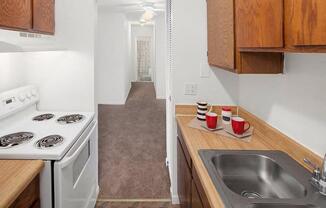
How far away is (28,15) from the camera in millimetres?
1765

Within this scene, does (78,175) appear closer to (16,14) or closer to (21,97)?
(21,97)

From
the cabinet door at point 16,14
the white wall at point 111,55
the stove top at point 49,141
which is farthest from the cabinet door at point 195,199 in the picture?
the white wall at point 111,55

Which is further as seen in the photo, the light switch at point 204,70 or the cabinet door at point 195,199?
the light switch at point 204,70

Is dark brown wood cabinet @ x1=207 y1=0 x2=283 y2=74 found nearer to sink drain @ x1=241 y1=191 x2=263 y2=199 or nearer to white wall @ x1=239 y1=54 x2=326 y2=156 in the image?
white wall @ x1=239 y1=54 x2=326 y2=156

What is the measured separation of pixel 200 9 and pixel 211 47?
1.38 feet

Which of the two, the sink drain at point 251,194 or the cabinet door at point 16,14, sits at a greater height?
the cabinet door at point 16,14

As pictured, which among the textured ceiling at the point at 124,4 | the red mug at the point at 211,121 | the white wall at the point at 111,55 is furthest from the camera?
the white wall at the point at 111,55

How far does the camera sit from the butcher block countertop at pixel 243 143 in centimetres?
134

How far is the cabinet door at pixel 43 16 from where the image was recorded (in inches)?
74.9

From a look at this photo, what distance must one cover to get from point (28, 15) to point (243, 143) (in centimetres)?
157

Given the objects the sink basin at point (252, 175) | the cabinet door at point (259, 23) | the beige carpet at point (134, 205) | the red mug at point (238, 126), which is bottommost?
the beige carpet at point (134, 205)

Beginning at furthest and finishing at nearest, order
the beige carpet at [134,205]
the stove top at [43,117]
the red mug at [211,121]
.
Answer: the beige carpet at [134,205]
the stove top at [43,117]
the red mug at [211,121]

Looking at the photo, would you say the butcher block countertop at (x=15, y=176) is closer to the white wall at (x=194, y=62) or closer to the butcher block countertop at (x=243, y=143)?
the butcher block countertop at (x=243, y=143)

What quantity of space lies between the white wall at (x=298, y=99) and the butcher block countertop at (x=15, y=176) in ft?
4.53
